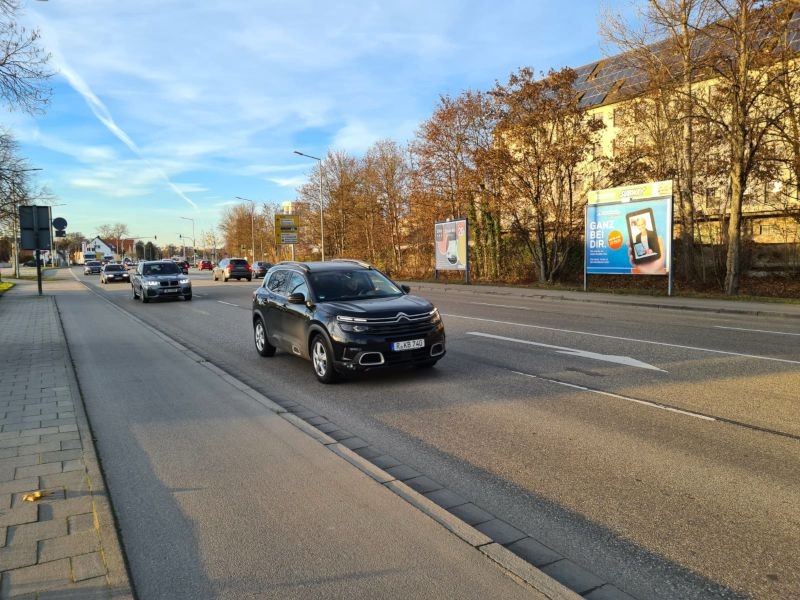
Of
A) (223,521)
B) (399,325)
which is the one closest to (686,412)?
(399,325)

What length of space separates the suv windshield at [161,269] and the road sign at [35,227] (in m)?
3.70

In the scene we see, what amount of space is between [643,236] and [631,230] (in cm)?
55

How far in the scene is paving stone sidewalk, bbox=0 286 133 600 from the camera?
113 inches

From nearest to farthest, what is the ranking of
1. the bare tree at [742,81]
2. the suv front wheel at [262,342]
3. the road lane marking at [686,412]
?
the road lane marking at [686,412], the suv front wheel at [262,342], the bare tree at [742,81]

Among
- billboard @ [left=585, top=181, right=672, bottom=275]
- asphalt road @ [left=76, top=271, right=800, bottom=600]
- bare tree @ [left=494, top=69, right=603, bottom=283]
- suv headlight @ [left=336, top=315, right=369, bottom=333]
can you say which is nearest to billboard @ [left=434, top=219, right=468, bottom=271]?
bare tree @ [left=494, top=69, right=603, bottom=283]

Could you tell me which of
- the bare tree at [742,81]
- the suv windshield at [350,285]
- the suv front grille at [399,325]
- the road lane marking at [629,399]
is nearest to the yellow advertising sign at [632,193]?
the bare tree at [742,81]

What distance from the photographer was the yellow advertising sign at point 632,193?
1997 centimetres

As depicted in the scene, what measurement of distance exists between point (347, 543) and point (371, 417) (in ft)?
9.39

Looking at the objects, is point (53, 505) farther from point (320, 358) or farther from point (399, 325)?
point (399, 325)

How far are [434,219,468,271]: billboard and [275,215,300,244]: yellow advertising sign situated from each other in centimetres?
2961

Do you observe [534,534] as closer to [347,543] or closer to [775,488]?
[347,543]

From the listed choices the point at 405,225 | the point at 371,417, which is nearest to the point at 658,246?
the point at 371,417

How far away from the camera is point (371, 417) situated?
614 centimetres

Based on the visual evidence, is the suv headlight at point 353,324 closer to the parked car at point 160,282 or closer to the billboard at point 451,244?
the parked car at point 160,282
